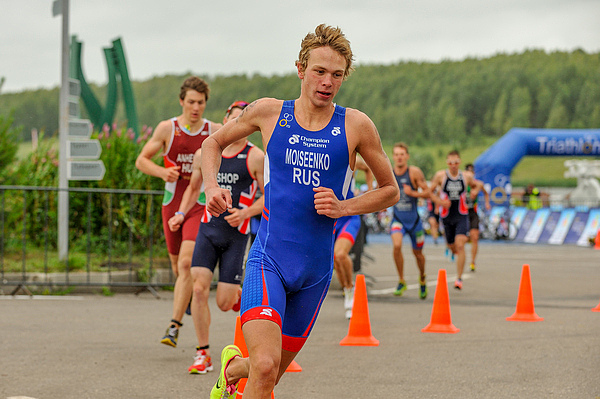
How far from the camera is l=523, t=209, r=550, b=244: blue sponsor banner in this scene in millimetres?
30422

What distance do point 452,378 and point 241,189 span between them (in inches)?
88.9

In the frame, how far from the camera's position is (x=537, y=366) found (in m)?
6.56

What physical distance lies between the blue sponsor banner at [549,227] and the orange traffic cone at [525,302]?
21.5 m

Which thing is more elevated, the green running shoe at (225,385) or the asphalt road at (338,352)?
the green running shoe at (225,385)

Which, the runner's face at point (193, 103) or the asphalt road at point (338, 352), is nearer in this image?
the asphalt road at point (338, 352)

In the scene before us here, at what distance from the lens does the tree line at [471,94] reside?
103625mm

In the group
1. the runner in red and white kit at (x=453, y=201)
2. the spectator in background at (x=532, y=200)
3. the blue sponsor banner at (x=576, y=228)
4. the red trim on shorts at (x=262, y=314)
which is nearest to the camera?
the red trim on shorts at (x=262, y=314)

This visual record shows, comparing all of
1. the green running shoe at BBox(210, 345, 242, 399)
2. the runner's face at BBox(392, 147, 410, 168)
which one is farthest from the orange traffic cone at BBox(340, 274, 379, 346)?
the runner's face at BBox(392, 147, 410, 168)

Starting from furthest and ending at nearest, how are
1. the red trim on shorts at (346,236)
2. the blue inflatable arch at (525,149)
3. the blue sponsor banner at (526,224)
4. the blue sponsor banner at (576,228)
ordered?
the blue inflatable arch at (525,149)
the blue sponsor banner at (526,224)
the blue sponsor banner at (576,228)
the red trim on shorts at (346,236)

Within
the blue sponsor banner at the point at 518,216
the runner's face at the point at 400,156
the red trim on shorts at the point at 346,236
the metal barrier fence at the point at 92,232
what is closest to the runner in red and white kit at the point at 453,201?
the runner's face at the point at 400,156

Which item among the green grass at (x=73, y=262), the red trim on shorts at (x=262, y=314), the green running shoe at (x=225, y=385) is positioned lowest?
the green grass at (x=73, y=262)

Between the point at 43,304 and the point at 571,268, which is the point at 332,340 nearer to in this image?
the point at 43,304

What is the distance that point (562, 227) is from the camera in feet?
98.8

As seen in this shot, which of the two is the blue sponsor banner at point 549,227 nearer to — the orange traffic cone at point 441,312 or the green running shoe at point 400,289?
the green running shoe at point 400,289
